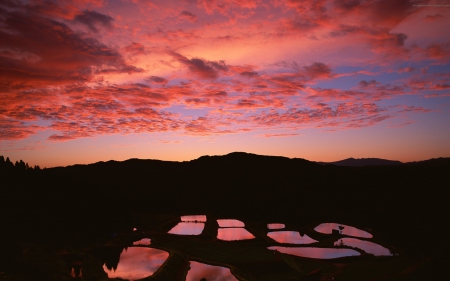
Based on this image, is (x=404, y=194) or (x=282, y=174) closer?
(x=404, y=194)

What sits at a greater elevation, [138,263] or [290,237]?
[138,263]

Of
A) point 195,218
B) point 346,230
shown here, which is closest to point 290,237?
point 346,230

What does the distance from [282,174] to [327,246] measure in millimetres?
72924

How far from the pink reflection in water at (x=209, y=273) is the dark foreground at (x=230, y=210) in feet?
4.35

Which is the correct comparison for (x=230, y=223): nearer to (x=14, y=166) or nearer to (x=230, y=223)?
(x=230, y=223)

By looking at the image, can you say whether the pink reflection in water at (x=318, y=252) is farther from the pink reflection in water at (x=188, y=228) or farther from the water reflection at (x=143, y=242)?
the water reflection at (x=143, y=242)

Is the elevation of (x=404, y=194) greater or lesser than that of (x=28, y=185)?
lesser

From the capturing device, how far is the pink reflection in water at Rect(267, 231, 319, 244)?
57.9 metres

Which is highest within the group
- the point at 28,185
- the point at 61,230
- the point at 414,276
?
the point at 28,185

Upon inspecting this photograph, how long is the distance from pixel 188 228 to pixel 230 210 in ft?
96.2

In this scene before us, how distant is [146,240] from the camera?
54625 mm

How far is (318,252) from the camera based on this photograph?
50.3 meters

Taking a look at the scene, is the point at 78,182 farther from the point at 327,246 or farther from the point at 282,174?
the point at 282,174

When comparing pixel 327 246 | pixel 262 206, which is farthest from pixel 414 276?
pixel 262 206
